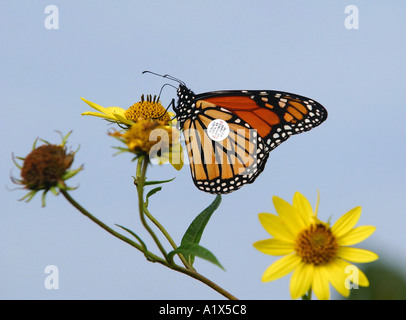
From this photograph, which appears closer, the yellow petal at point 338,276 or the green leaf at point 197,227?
the yellow petal at point 338,276

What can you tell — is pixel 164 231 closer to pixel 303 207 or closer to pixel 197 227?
pixel 197 227

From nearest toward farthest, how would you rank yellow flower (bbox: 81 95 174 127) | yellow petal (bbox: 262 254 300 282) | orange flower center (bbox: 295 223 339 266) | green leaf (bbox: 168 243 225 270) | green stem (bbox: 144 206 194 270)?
green leaf (bbox: 168 243 225 270), yellow petal (bbox: 262 254 300 282), orange flower center (bbox: 295 223 339 266), green stem (bbox: 144 206 194 270), yellow flower (bbox: 81 95 174 127)

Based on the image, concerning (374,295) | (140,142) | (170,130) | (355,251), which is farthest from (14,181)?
(374,295)

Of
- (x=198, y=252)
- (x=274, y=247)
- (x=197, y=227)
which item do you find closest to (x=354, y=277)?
(x=274, y=247)

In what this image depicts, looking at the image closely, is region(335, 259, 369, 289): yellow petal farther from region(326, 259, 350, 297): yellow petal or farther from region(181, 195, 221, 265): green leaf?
region(181, 195, 221, 265): green leaf

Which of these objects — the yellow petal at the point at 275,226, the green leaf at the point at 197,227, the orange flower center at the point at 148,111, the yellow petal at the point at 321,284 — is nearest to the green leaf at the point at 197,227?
the green leaf at the point at 197,227

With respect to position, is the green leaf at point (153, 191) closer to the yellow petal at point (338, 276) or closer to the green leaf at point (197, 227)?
the green leaf at point (197, 227)

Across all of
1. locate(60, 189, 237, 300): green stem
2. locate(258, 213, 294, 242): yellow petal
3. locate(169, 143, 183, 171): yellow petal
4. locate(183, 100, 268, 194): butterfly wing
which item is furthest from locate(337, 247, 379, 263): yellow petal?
locate(183, 100, 268, 194): butterfly wing
